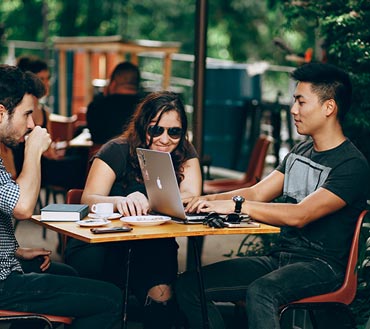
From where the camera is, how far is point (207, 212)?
4.89 metres

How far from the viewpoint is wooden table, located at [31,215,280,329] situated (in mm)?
4320

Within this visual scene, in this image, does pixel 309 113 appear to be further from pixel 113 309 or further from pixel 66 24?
pixel 66 24

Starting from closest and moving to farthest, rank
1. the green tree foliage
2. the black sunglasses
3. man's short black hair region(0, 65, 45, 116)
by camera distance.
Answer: man's short black hair region(0, 65, 45, 116) → the black sunglasses → the green tree foliage

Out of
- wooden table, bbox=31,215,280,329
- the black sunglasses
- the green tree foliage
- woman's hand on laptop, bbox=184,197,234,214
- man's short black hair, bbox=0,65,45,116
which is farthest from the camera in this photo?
the green tree foliage

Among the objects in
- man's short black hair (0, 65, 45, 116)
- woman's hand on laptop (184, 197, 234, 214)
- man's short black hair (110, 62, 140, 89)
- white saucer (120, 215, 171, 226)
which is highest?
man's short black hair (0, 65, 45, 116)

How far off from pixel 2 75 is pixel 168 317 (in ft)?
4.82

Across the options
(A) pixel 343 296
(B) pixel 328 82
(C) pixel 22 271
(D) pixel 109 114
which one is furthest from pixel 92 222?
(D) pixel 109 114

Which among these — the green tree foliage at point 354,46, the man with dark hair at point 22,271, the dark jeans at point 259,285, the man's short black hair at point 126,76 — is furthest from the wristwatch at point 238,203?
the man's short black hair at point 126,76

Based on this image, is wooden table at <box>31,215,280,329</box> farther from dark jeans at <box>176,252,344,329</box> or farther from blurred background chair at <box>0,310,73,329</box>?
blurred background chair at <box>0,310,73,329</box>

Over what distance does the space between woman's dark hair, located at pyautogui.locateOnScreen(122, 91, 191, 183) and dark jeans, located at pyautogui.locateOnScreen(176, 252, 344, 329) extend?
722 millimetres

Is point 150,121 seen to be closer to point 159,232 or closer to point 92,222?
point 92,222

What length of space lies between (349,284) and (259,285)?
444mm

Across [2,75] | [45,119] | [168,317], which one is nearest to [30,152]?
[2,75]

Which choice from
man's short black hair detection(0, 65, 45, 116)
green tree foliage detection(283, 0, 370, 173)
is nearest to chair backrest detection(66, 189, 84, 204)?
man's short black hair detection(0, 65, 45, 116)
